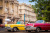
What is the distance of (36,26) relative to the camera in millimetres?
20781

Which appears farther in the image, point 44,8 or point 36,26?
point 44,8

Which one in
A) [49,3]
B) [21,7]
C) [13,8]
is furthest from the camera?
[21,7]

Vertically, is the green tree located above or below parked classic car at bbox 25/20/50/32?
above

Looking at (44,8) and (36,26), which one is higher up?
(44,8)

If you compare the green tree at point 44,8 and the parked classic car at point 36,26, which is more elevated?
the green tree at point 44,8

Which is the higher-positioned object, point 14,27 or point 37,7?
point 37,7

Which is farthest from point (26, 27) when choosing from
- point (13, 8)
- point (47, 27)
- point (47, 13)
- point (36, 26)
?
point (13, 8)

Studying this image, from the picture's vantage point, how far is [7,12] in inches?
2046

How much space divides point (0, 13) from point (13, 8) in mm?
11822

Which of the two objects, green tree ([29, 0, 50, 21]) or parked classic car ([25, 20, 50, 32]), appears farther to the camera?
green tree ([29, 0, 50, 21])

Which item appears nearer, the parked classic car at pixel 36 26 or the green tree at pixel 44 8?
the parked classic car at pixel 36 26

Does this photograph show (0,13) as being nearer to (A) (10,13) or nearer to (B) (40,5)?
(A) (10,13)

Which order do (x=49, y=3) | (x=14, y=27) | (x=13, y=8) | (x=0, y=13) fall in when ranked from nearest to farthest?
(x=14, y=27) < (x=49, y=3) < (x=0, y=13) < (x=13, y=8)

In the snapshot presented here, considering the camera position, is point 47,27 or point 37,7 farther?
point 37,7
